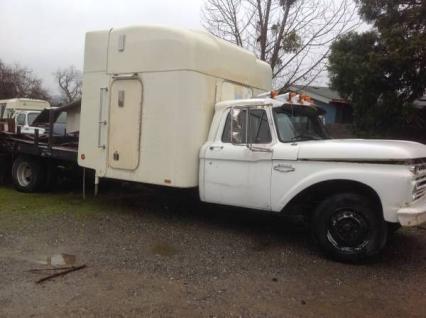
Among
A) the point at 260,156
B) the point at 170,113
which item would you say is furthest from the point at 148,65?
the point at 260,156

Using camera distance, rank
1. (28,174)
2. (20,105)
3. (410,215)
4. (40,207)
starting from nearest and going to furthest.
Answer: (410,215)
(40,207)
(28,174)
(20,105)

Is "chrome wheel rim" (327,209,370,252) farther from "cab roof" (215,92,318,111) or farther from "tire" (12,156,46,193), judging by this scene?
"tire" (12,156,46,193)

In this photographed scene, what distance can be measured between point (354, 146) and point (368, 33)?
928 centimetres

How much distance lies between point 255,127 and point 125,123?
2273 mm

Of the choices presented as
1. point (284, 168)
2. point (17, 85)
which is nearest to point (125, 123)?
point (284, 168)

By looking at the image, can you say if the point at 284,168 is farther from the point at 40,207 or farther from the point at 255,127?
the point at 40,207

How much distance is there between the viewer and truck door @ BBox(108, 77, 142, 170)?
8.11 metres

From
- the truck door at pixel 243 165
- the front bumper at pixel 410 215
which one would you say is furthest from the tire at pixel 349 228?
the truck door at pixel 243 165

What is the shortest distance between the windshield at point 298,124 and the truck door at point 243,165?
192 millimetres

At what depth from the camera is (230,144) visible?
7.35 meters

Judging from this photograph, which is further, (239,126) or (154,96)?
(154,96)

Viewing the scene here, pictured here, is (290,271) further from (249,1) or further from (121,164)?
(249,1)

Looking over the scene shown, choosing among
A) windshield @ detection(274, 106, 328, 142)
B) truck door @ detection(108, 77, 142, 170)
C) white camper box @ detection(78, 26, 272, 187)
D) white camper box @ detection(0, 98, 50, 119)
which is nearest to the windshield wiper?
windshield @ detection(274, 106, 328, 142)

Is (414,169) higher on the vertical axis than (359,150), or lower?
lower
